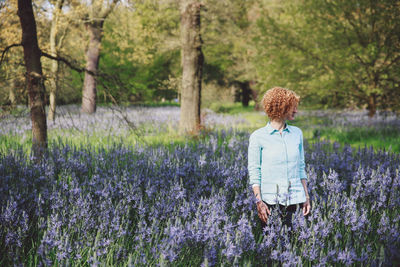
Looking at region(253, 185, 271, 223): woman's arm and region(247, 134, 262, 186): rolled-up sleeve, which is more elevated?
region(247, 134, 262, 186): rolled-up sleeve

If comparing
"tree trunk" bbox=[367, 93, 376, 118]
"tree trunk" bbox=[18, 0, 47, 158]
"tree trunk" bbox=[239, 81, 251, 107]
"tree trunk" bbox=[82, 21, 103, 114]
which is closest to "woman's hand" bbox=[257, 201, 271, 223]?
"tree trunk" bbox=[18, 0, 47, 158]

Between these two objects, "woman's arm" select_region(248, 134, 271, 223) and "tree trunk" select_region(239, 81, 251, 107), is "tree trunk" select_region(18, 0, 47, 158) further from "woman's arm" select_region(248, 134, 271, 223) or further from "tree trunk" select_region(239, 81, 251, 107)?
"tree trunk" select_region(239, 81, 251, 107)

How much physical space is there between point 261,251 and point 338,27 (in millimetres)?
8916

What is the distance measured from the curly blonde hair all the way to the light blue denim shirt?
0.14m

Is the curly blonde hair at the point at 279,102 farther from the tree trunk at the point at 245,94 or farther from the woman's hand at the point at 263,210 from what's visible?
the tree trunk at the point at 245,94

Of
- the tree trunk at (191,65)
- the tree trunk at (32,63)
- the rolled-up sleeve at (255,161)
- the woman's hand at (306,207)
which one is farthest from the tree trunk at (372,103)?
the tree trunk at (32,63)

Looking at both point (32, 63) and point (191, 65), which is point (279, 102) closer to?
point (32, 63)

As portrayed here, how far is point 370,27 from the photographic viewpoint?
388 inches

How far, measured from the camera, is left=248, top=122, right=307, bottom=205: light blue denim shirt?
8.89 ft

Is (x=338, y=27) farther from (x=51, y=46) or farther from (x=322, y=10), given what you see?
(x=51, y=46)

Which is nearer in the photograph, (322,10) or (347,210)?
(347,210)

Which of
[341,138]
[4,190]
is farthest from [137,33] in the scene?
[4,190]

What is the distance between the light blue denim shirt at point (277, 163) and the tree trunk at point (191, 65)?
5376 mm

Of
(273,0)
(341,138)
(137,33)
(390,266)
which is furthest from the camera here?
(273,0)
